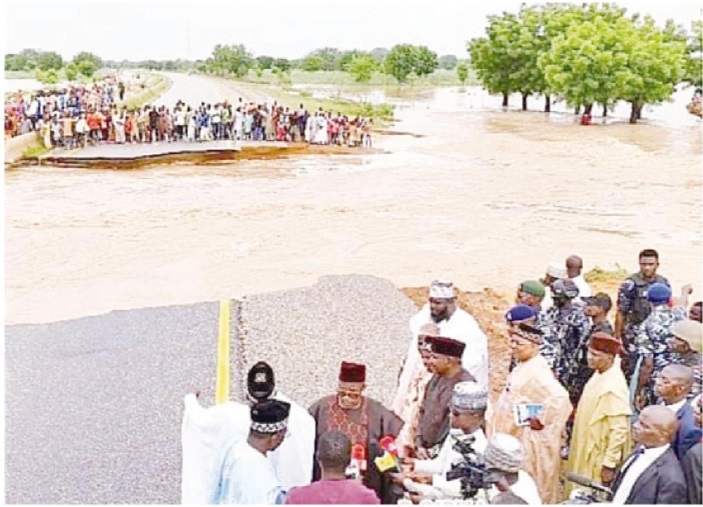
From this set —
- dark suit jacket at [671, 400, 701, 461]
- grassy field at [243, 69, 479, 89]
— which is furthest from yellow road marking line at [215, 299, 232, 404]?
grassy field at [243, 69, 479, 89]

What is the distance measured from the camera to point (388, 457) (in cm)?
352

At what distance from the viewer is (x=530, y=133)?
1439 inches

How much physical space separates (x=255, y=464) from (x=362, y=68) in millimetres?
69696

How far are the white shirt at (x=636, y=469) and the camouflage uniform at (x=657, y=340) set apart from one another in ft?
4.61

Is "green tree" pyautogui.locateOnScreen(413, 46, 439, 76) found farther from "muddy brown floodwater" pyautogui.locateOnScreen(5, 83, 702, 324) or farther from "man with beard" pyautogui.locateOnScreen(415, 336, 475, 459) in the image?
"man with beard" pyautogui.locateOnScreen(415, 336, 475, 459)

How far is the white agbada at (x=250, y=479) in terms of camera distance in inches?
127

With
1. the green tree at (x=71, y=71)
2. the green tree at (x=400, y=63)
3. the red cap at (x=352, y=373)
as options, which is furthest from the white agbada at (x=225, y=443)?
the green tree at (x=400, y=63)

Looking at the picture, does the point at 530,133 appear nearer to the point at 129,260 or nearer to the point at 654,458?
the point at 129,260

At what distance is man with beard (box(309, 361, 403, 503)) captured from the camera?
3.87 meters

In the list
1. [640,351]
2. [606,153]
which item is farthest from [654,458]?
[606,153]

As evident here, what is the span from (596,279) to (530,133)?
25824 millimetres

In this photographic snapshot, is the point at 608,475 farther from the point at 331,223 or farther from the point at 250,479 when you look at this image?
the point at 331,223

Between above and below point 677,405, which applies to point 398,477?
below

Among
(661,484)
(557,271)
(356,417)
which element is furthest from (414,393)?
(557,271)
